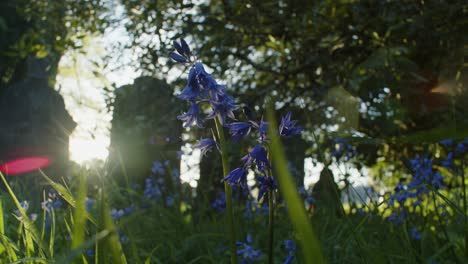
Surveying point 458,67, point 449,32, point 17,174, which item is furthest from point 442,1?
point 17,174

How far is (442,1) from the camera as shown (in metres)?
3.61

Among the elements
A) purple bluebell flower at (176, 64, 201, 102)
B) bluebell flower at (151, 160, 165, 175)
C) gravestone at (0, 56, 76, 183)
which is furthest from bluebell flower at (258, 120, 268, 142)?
gravestone at (0, 56, 76, 183)

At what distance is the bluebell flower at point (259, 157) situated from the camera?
4.44ft

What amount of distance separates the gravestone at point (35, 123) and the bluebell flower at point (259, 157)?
8.18m

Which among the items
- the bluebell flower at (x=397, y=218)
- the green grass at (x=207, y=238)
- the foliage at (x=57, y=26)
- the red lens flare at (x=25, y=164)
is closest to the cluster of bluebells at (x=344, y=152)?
the green grass at (x=207, y=238)

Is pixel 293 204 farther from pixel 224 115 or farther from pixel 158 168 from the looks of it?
pixel 158 168

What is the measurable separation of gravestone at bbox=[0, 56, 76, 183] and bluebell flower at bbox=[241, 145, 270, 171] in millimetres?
8181

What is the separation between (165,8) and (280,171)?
4629mm

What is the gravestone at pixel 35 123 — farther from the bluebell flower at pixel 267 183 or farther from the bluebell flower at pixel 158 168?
the bluebell flower at pixel 267 183

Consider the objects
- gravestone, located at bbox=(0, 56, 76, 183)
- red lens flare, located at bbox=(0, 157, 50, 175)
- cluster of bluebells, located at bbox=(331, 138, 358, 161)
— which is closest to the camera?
cluster of bluebells, located at bbox=(331, 138, 358, 161)

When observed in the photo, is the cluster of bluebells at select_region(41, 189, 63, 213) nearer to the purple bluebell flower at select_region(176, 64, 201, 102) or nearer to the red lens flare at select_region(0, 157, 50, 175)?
the purple bluebell flower at select_region(176, 64, 201, 102)

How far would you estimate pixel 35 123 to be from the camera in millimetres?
9273

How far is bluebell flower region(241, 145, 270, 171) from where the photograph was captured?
4.44 feet

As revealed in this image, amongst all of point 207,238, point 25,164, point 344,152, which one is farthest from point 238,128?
point 25,164
